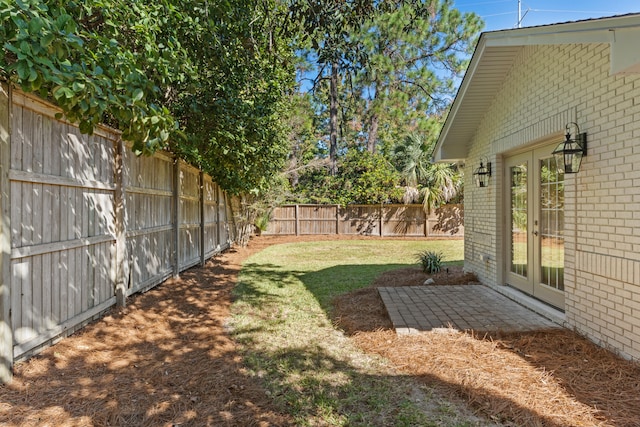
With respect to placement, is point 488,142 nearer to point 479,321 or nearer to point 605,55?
point 605,55

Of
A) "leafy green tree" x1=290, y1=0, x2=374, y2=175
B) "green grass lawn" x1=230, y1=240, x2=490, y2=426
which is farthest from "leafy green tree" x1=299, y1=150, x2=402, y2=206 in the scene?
"leafy green tree" x1=290, y1=0, x2=374, y2=175

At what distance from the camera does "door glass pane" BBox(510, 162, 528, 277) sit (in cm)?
579

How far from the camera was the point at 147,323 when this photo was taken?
4.81 m

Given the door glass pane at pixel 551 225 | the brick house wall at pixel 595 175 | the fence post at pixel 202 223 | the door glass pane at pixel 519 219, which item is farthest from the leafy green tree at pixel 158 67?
the door glass pane at pixel 519 219

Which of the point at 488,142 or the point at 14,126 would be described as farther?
the point at 488,142

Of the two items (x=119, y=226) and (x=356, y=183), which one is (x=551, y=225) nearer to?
(x=119, y=226)

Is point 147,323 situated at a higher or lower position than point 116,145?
lower

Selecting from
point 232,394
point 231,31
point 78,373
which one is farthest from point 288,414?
point 231,31

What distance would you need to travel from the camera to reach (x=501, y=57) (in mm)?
5691

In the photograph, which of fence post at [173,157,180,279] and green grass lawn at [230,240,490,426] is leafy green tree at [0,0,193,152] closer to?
green grass lawn at [230,240,490,426]

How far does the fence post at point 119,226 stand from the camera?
5.04 m

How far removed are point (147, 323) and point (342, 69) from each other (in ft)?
13.7

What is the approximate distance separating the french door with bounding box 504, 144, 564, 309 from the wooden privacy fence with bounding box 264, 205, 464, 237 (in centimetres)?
1176

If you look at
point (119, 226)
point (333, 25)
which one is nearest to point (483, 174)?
point (333, 25)
